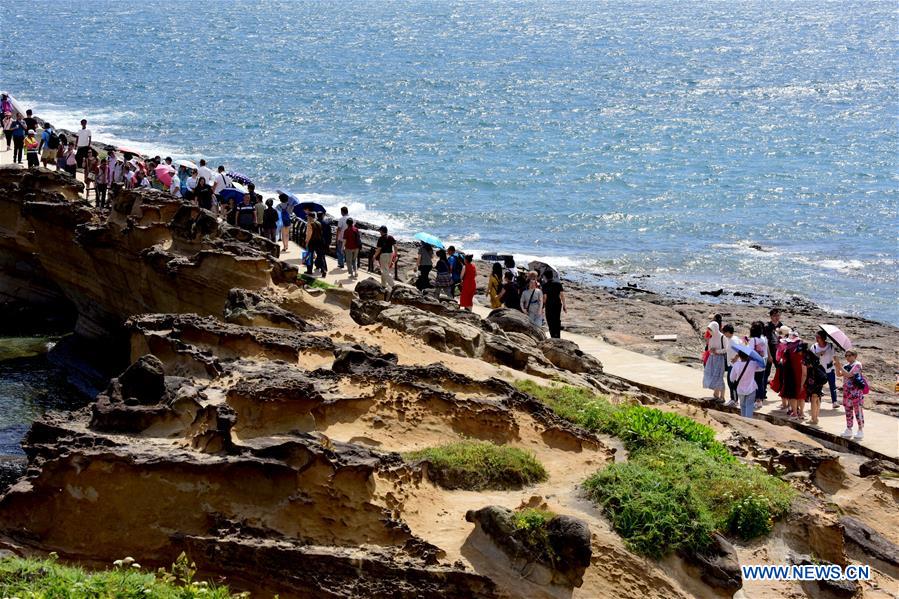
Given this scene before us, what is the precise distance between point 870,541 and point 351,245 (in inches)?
617

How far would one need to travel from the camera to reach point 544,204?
176 feet

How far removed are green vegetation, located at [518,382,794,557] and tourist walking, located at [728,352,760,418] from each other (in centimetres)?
469

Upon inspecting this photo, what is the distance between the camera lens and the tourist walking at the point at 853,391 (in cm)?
2069

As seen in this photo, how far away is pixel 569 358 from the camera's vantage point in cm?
2320

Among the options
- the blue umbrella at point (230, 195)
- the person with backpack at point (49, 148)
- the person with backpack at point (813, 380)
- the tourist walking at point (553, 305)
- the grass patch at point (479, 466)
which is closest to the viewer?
the grass patch at point (479, 466)

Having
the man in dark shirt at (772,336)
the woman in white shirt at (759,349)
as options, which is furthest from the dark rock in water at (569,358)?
the man in dark shirt at (772,336)

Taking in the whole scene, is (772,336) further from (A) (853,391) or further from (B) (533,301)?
(B) (533,301)

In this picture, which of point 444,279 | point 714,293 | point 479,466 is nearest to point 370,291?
point 444,279

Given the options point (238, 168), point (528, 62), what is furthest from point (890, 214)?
point (528, 62)

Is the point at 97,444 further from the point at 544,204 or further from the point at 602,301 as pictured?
the point at 544,204

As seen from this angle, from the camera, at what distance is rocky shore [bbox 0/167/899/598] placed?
12.9 meters

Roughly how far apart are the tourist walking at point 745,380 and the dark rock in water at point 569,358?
271cm

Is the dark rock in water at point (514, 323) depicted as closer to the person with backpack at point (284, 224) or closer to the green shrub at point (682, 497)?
the person with backpack at point (284, 224)

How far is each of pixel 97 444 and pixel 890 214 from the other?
144ft
